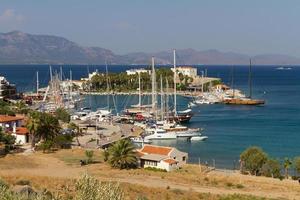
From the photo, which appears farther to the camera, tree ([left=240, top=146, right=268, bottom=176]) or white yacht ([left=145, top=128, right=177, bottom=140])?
white yacht ([left=145, top=128, right=177, bottom=140])

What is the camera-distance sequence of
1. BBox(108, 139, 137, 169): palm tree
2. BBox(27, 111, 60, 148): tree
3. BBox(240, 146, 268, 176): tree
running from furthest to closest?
BBox(27, 111, 60, 148): tree, BBox(240, 146, 268, 176): tree, BBox(108, 139, 137, 169): palm tree

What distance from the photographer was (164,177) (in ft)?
140

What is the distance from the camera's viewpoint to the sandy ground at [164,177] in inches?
1529

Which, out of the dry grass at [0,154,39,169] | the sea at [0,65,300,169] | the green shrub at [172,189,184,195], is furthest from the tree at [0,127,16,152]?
the green shrub at [172,189,184,195]

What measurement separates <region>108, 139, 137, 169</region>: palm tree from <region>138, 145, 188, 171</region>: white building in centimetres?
214

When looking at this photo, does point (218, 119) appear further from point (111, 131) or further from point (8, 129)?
point (8, 129)

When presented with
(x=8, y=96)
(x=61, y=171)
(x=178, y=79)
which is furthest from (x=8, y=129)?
(x=178, y=79)

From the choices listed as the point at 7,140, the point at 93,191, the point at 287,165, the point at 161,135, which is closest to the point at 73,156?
the point at 7,140

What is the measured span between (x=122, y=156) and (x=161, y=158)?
4.40m

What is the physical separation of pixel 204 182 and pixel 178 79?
135950 mm

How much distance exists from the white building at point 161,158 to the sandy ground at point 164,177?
6.09ft

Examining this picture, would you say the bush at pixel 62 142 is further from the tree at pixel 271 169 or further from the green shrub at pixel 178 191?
the green shrub at pixel 178 191

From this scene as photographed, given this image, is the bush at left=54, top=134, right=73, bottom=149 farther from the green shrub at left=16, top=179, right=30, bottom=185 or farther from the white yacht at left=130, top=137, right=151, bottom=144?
the green shrub at left=16, top=179, right=30, bottom=185

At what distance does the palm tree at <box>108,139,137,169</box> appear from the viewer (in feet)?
152
